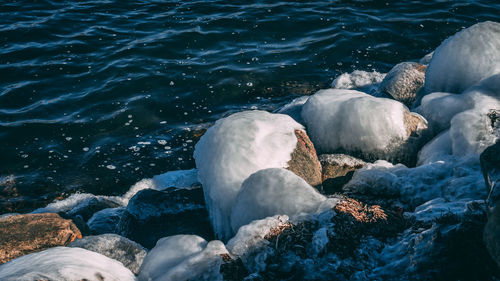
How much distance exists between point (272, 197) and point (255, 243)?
48cm

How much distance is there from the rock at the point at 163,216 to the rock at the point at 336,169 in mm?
1113

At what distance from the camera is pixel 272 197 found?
298 cm

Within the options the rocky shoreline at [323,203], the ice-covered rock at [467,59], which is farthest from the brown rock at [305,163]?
the ice-covered rock at [467,59]

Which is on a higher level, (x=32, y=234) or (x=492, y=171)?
(x=492, y=171)

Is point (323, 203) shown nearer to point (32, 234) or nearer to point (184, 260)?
point (184, 260)

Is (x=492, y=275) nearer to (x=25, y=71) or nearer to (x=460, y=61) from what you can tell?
(x=460, y=61)

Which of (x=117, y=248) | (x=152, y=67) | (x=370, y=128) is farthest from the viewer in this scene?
(x=152, y=67)

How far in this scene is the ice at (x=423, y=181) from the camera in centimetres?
299

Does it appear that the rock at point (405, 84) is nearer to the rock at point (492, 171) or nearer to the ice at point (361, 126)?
the ice at point (361, 126)

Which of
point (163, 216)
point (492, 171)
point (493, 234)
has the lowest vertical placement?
point (163, 216)

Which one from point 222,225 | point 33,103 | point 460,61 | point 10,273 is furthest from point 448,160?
point 33,103

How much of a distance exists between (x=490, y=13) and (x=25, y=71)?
28.7 ft

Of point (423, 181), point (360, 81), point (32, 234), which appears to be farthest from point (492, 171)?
point (360, 81)

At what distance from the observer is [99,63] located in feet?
23.8
